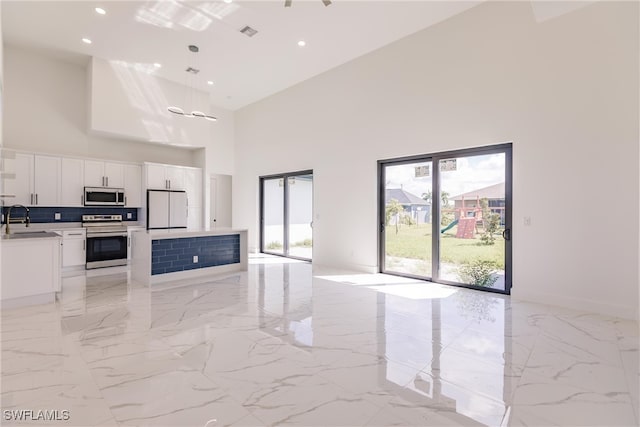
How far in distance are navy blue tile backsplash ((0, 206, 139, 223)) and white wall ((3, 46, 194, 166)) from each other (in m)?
1.18

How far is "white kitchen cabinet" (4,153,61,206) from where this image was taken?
5.50m

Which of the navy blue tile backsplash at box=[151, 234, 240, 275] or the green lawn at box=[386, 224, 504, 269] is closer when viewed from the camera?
the green lawn at box=[386, 224, 504, 269]

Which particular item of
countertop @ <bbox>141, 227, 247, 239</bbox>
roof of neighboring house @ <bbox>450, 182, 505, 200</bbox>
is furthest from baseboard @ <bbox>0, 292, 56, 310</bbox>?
roof of neighboring house @ <bbox>450, 182, 505, 200</bbox>

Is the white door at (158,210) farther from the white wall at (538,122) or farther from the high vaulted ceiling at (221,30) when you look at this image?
the white wall at (538,122)

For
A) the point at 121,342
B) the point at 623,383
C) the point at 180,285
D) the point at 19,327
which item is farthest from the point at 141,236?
the point at 623,383

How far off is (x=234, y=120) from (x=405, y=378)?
340 inches

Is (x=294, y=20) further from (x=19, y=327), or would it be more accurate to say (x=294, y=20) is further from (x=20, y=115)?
(x=20, y=115)

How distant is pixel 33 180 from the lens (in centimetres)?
569

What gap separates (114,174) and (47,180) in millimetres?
1120

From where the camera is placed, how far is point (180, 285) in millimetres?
4859

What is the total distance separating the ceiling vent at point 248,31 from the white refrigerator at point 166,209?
13.1 feet

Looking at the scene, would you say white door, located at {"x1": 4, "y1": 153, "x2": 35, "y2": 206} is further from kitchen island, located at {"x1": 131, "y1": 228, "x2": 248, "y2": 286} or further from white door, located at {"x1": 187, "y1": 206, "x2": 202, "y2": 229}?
white door, located at {"x1": 187, "y1": 206, "x2": 202, "y2": 229}

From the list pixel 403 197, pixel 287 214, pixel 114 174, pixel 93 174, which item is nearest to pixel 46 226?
pixel 93 174

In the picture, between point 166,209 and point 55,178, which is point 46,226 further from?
point 166,209
